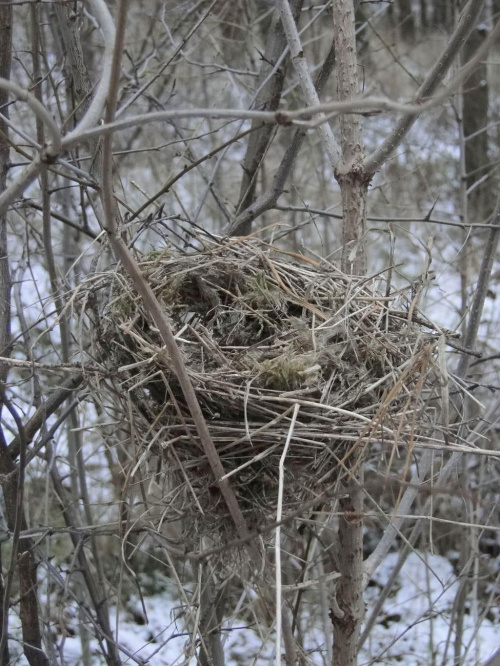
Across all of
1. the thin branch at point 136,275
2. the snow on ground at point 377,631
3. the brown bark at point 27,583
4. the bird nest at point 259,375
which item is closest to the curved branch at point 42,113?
the thin branch at point 136,275

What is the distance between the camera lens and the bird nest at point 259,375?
1.43 metres

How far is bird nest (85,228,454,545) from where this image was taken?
1.43 meters

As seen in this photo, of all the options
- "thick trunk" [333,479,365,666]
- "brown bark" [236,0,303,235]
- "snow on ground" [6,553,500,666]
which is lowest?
"snow on ground" [6,553,500,666]

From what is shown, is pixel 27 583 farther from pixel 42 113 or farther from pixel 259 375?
pixel 42 113

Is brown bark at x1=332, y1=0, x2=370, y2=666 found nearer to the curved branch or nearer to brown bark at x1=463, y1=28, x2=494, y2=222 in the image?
the curved branch

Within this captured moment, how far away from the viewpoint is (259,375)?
1.46 m

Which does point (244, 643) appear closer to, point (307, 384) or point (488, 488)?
point (488, 488)

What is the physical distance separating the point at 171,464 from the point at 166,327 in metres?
0.48

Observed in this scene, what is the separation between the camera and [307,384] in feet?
4.83

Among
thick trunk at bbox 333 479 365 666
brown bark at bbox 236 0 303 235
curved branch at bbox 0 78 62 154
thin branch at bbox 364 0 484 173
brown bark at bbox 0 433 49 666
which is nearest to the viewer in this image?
curved branch at bbox 0 78 62 154

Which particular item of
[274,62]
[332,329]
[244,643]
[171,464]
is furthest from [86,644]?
[274,62]

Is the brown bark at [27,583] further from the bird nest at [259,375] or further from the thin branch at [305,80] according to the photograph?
the thin branch at [305,80]

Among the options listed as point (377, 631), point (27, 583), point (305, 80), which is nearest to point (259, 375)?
Answer: point (305, 80)

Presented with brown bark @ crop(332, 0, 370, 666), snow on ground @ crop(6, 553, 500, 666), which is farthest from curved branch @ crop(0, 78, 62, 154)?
snow on ground @ crop(6, 553, 500, 666)
